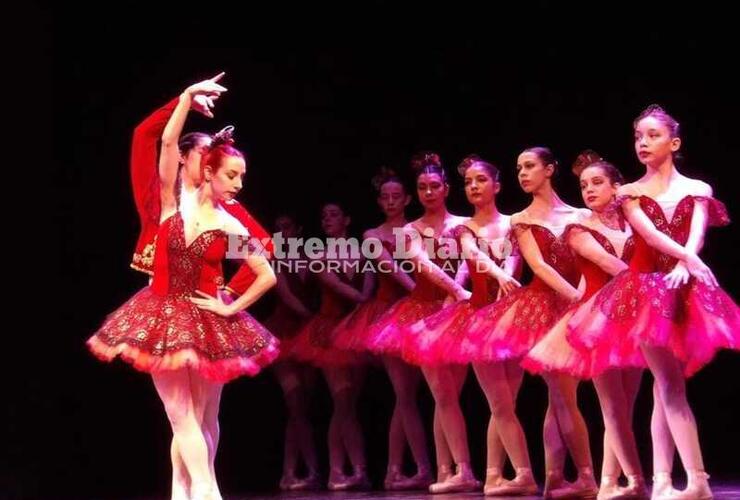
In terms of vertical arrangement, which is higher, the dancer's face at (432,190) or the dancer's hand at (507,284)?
the dancer's face at (432,190)

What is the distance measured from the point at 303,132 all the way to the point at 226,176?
256 cm

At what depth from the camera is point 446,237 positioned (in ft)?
19.6

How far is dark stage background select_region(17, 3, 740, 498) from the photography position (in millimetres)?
6285

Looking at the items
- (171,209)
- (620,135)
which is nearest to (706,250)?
(620,135)

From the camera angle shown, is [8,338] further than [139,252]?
Yes

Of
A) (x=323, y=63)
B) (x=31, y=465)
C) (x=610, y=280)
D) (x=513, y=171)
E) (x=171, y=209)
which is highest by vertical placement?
(x=323, y=63)

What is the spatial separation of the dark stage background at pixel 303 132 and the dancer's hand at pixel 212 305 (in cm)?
175

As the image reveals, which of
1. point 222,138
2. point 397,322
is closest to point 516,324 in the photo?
point 397,322

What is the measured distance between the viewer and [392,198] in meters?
6.35

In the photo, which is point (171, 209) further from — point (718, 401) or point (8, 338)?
point (718, 401)

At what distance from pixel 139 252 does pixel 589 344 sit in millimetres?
1680

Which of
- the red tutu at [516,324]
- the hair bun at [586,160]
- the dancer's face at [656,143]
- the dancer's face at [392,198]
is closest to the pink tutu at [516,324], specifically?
the red tutu at [516,324]

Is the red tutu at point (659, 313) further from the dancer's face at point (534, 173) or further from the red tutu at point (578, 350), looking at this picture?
the dancer's face at point (534, 173)

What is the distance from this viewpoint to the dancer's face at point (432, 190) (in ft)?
20.0
